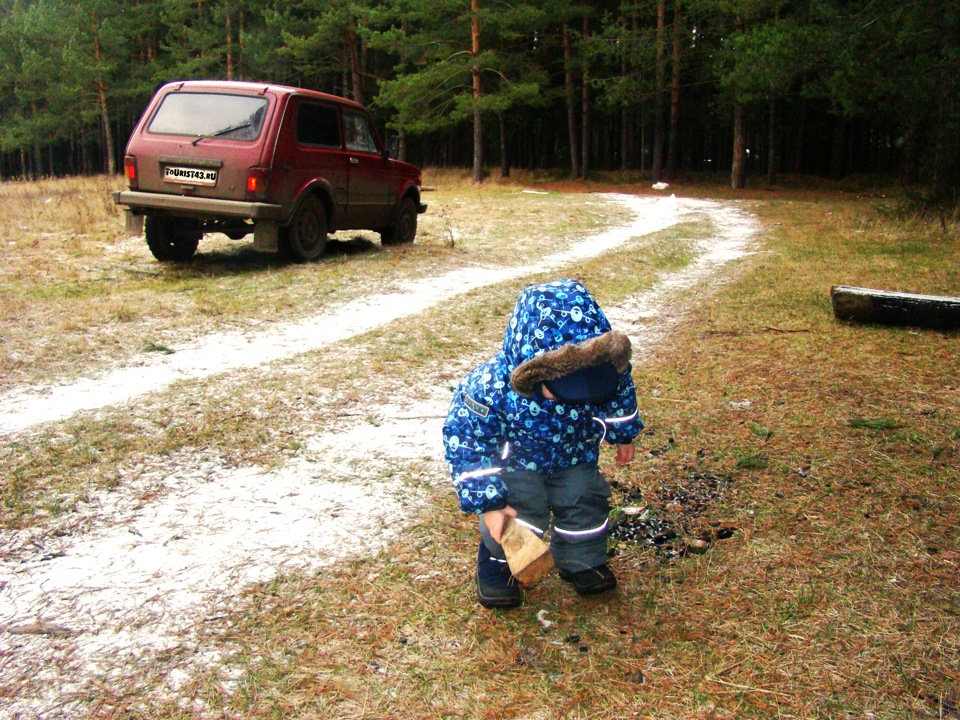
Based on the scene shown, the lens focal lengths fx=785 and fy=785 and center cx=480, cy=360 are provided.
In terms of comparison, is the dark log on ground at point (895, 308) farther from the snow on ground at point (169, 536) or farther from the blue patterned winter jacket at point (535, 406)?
the blue patterned winter jacket at point (535, 406)

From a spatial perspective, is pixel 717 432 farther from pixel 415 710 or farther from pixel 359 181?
pixel 359 181

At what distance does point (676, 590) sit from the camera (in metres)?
2.97

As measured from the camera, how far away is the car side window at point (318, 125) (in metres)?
9.77

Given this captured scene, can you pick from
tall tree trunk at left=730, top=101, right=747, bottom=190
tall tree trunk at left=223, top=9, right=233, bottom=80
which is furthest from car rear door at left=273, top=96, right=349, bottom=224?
tall tree trunk at left=223, top=9, right=233, bottom=80

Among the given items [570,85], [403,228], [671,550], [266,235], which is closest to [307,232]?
[266,235]

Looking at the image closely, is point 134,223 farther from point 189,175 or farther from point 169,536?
point 169,536

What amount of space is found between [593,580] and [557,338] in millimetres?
961

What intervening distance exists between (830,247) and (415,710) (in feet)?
37.9

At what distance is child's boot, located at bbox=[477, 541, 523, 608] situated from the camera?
2.88 metres

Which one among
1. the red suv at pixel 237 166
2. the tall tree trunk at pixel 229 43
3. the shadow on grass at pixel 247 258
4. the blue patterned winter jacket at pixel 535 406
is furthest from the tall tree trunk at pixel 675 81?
the blue patterned winter jacket at pixel 535 406

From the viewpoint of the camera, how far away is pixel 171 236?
10.4 meters

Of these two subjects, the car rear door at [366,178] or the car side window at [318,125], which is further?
the car rear door at [366,178]

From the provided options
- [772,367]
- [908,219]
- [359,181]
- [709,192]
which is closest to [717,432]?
[772,367]

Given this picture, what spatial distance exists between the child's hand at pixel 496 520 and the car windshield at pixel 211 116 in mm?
7725
